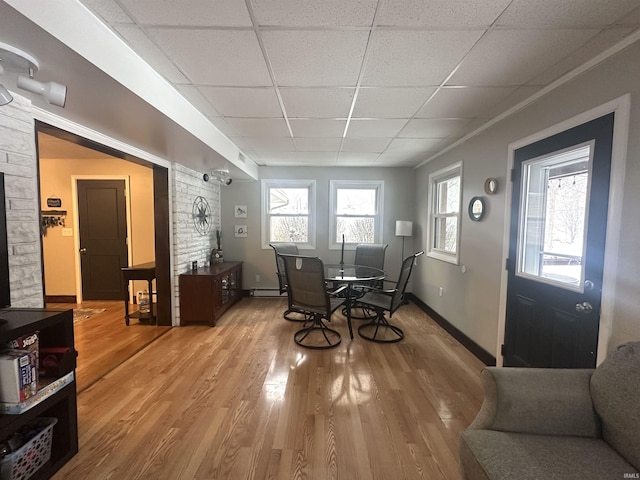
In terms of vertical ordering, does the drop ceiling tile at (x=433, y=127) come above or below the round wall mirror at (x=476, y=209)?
above

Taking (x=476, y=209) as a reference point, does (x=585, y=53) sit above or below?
above

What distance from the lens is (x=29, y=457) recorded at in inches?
56.3

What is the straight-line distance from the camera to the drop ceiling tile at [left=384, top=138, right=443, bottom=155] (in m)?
3.43

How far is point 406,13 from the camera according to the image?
4.46ft

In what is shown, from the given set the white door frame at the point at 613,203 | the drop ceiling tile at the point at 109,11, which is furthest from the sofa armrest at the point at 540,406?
the drop ceiling tile at the point at 109,11

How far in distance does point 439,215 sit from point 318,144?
2.04m

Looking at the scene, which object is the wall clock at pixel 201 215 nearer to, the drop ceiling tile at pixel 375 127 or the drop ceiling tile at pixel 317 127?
the drop ceiling tile at pixel 317 127

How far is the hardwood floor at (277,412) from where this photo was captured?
1604mm

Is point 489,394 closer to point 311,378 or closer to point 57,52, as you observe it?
point 311,378

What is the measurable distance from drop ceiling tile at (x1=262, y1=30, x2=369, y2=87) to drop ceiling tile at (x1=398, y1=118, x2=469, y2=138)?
1116 millimetres

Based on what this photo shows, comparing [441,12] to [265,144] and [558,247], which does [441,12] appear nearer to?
[558,247]

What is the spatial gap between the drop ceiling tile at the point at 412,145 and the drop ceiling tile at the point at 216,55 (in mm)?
2017

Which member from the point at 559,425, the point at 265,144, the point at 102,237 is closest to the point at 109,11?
the point at 265,144

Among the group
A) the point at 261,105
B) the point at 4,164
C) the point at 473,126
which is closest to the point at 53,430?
the point at 4,164
